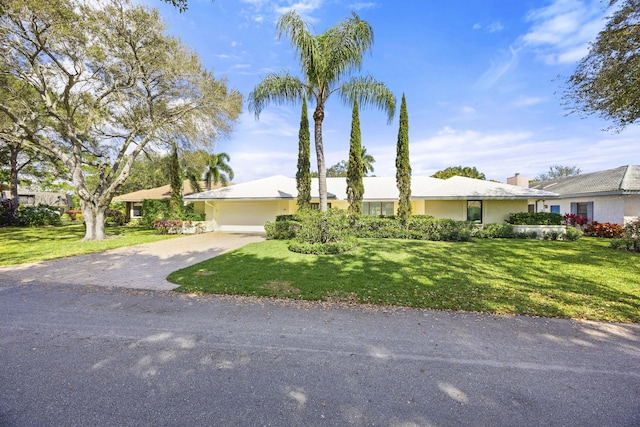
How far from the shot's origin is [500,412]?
235 cm

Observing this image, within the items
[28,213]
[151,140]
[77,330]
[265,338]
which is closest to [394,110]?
[265,338]

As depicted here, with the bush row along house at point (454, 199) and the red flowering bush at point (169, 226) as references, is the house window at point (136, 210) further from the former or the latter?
the red flowering bush at point (169, 226)

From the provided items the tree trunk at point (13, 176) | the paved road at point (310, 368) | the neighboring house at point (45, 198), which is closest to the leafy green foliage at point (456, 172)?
the paved road at point (310, 368)

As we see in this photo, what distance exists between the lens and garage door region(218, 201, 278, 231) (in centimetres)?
1960

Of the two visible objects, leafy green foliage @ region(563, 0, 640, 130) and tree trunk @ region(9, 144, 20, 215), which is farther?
tree trunk @ region(9, 144, 20, 215)

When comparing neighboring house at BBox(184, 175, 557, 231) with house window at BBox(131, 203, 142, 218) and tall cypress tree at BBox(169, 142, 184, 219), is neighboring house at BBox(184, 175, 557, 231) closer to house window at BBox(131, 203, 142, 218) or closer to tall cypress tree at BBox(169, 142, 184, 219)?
tall cypress tree at BBox(169, 142, 184, 219)

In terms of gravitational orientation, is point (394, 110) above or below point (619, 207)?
above

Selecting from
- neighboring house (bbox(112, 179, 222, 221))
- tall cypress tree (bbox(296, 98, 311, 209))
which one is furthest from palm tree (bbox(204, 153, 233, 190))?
tall cypress tree (bbox(296, 98, 311, 209))

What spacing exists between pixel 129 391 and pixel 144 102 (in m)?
17.1

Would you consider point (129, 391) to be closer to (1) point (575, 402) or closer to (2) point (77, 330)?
(2) point (77, 330)

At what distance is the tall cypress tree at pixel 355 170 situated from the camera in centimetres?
1562

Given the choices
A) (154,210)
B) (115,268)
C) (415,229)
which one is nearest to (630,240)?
(415,229)

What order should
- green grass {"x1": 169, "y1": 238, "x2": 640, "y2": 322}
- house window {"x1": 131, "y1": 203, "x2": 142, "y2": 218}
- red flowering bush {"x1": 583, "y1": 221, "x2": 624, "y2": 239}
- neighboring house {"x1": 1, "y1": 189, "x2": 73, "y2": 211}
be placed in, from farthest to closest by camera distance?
neighboring house {"x1": 1, "y1": 189, "x2": 73, "y2": 211}, house window {"x1": 131, "y1": 203, "x2": 142, "y2": 218}, red flowering bush {"x1": 583, "y1": 221, "x2": 624, "y2": 239}, green grass {"x1": 169, "y1": 238, "x2": 640, "y2": 322}

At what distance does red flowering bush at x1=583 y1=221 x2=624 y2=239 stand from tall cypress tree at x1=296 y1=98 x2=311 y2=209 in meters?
16.9
